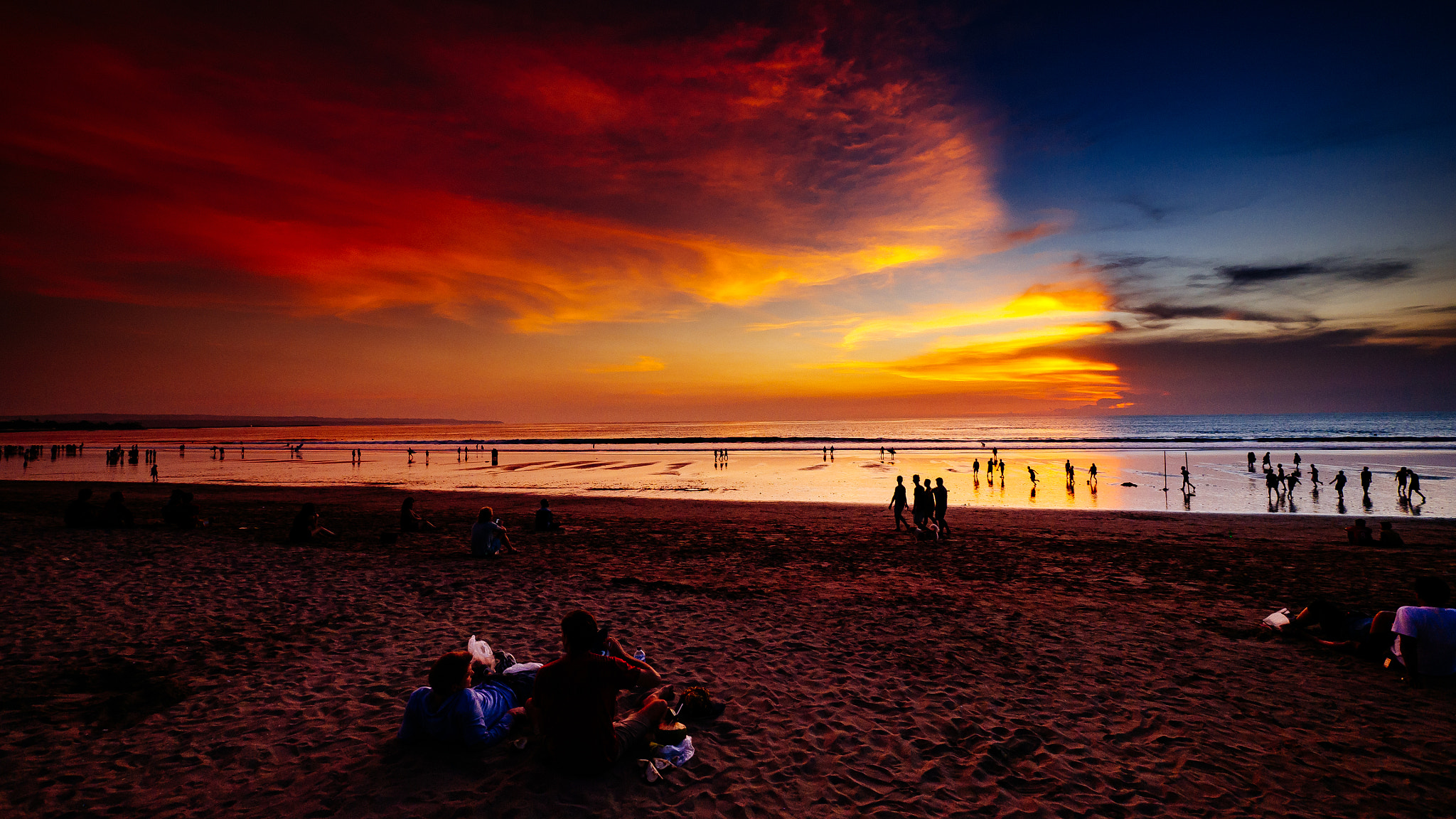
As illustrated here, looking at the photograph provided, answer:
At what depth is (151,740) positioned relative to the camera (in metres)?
5.84

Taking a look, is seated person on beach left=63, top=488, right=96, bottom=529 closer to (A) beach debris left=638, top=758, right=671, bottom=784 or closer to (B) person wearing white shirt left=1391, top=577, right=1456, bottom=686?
(A) beach debris left=638, top=758, right=671, bottom=784

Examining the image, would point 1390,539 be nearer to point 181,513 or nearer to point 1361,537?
point 1361,537

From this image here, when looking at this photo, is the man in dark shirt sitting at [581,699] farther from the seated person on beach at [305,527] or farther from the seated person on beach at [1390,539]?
the seated person on beach at [1390,539]

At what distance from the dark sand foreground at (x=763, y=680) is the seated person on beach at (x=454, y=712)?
0.22 metres

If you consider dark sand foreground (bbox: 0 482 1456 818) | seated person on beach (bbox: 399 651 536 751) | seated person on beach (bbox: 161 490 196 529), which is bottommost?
dark sand foreground (bbox: 0 482 1456 818)

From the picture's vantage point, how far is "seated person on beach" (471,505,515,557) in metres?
14.5

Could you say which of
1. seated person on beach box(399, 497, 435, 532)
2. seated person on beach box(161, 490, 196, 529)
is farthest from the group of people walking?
seated person on beach box(161, 490, 196, 529)

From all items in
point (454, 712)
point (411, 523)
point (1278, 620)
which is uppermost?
point (411, 523)

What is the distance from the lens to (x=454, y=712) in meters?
5.59

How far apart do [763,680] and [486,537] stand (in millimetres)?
9381

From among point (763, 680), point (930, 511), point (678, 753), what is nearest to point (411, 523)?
point (763, 680)

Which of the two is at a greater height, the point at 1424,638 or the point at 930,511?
the point at 930,511

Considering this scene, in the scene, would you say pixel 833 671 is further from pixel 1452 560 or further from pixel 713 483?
pixel 713 483

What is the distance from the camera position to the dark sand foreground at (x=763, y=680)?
5.18 m
